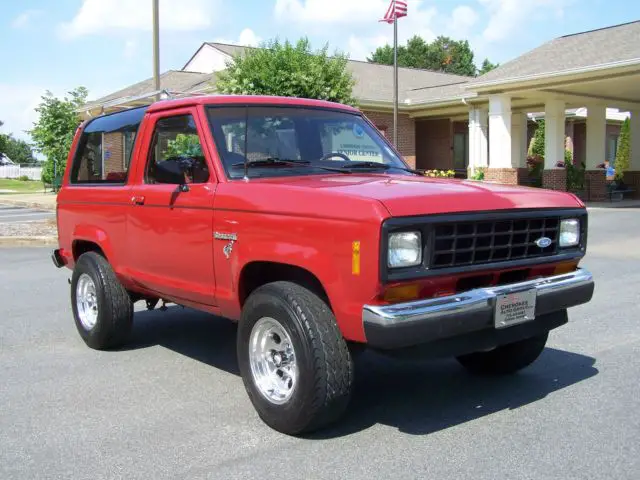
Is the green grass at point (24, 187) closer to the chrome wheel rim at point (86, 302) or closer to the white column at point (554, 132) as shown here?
the white column at point (554, 132)

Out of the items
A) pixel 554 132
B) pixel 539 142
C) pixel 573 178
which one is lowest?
pixel 573 178

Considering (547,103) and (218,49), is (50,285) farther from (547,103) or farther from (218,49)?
(218,49)

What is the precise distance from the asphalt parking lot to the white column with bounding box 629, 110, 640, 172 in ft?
75.2

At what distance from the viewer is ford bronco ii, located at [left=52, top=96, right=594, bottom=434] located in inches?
149

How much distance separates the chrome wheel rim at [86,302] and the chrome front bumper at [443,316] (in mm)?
3280

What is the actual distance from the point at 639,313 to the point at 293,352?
472 centimetres

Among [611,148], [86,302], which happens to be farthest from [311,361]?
[611,148]

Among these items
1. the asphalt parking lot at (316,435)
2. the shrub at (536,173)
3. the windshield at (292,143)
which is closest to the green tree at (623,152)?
the shrub at (536,173)

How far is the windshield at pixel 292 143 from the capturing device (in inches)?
191

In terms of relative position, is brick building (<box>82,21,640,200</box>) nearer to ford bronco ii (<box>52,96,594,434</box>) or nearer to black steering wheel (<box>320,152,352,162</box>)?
ford bronco ii (<box>52,96,594,434</box>)

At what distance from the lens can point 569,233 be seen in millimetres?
4645

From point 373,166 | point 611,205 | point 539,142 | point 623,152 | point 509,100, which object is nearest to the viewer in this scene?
point 373,166

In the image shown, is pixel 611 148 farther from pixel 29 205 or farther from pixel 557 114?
pixel 29 205

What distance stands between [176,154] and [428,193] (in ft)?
7.33
